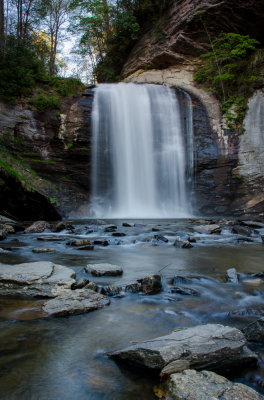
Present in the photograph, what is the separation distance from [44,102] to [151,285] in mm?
13720

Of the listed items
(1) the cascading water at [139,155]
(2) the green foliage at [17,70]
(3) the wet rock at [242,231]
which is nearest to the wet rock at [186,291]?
(3) the wet rock at [242,231]

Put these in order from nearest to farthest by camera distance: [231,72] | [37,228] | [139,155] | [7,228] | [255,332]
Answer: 1. [255,332]
2. [7,228]
3. [37,228]
4. [139,155]
5. [231,72]

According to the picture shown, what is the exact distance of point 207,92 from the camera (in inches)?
695

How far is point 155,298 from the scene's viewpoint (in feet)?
10.2

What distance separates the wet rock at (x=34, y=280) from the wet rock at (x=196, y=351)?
1.38m

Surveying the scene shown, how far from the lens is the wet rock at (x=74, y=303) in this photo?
8.47ft

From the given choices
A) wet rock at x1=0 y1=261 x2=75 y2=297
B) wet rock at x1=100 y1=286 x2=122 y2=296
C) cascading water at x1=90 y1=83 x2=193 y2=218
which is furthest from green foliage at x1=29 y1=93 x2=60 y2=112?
wet rock at x1=100 y1=286 x2=122 y2=296

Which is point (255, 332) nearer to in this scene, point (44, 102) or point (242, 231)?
point (242, 231)

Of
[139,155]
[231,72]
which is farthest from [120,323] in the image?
[231,72]

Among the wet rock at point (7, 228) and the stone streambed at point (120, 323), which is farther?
the wet rock at point (7, 228)

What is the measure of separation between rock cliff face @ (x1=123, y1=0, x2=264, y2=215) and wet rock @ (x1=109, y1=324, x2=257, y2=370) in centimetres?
1285

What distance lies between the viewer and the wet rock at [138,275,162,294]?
3.24 metres

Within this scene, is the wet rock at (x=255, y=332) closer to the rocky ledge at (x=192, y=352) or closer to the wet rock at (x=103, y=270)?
the rocky ledge at (x=192, y=352)

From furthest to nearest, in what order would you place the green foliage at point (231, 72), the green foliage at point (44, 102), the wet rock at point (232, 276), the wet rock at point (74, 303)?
the green foliage at point (231, 72) < the green foliage at point (44, 102) < the wet rock at point (232, 276) < the wet rock at point (74, 303)
